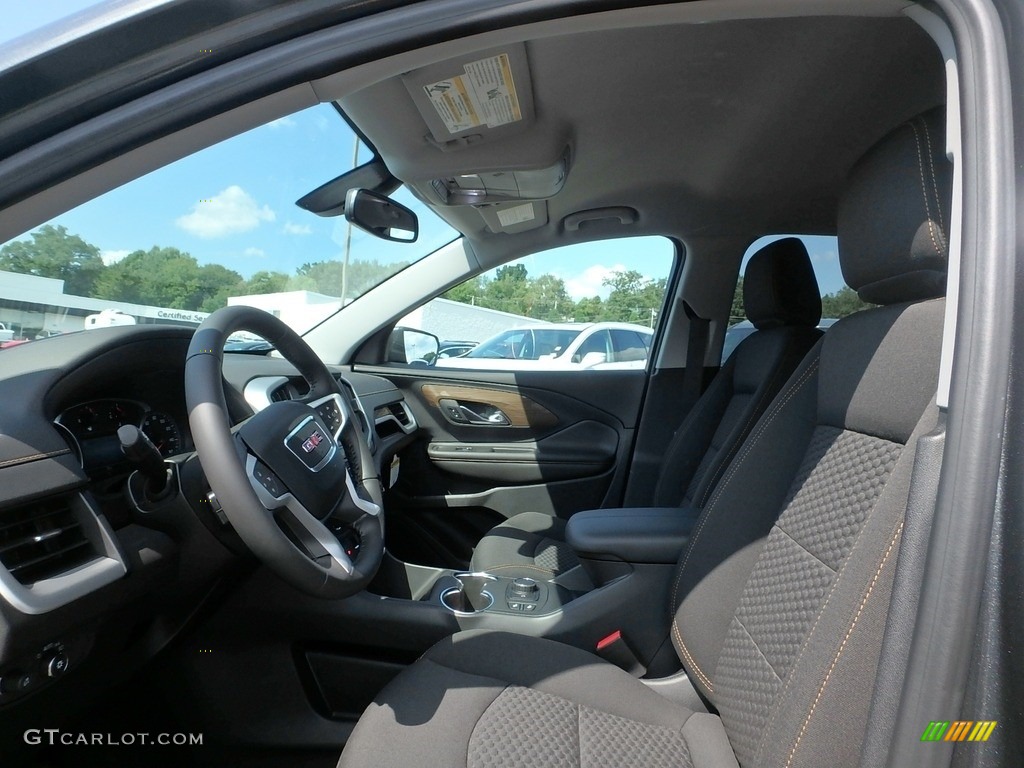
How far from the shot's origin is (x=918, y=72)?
133cm

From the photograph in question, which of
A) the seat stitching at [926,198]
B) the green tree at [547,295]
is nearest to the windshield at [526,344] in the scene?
the green tree at [547,295]

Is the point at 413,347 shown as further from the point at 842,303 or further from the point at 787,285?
the point at 842,303

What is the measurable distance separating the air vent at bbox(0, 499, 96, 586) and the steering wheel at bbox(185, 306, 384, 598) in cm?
27

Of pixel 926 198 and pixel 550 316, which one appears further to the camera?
pixel 550 316

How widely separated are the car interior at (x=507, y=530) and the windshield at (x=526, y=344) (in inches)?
25.4

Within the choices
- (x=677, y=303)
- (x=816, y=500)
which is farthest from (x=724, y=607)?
(x=677, y=303)

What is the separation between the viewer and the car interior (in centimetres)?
71

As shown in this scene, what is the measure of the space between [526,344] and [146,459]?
1.78m

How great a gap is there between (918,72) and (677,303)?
1364 millimetres

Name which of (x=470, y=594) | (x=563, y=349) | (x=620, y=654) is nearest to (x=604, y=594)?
(x=620, y=654)

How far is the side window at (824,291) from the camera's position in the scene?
4.52 ft

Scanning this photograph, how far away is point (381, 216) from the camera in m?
1.84

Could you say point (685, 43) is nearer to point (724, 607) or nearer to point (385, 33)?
point (385, 33)

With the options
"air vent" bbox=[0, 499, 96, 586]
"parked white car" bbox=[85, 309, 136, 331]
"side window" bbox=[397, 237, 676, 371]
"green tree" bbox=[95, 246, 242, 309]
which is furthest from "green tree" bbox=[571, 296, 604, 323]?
"air vent" bbox=[0, 499, 96, 586]
